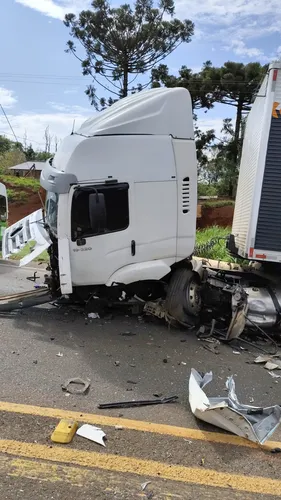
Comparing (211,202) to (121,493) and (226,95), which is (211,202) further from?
(121,493)

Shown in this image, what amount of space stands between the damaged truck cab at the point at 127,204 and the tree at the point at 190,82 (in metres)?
19.7

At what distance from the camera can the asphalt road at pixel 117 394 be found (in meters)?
2.74

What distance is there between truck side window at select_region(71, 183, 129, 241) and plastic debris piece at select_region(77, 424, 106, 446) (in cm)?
270

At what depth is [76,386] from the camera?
13.2 ft

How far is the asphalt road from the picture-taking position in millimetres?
2742

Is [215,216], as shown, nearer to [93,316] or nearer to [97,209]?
[93,316]

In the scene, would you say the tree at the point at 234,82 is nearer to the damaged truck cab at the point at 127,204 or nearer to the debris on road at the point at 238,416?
the damaged truck cab at the point at 127,204

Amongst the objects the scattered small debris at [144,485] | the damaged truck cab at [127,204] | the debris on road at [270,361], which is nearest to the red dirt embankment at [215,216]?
the damaged truck cab at [127,204]

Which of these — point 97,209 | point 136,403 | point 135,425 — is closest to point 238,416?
point 135,425

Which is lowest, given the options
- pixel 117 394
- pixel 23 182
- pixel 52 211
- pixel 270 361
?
pixel 23 182

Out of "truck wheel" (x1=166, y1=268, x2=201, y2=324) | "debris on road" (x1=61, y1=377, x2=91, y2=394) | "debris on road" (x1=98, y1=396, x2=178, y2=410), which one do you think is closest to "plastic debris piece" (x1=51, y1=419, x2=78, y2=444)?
"debris on road" (x1=98, y1=396, x2=178, y2=410)

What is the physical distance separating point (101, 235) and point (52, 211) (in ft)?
2.60

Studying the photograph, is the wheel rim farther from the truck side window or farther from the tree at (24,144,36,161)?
the tree at (24,144,36,161)

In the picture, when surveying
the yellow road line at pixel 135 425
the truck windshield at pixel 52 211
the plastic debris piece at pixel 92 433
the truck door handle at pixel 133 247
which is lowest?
the yellow road line at pixel 135 425
